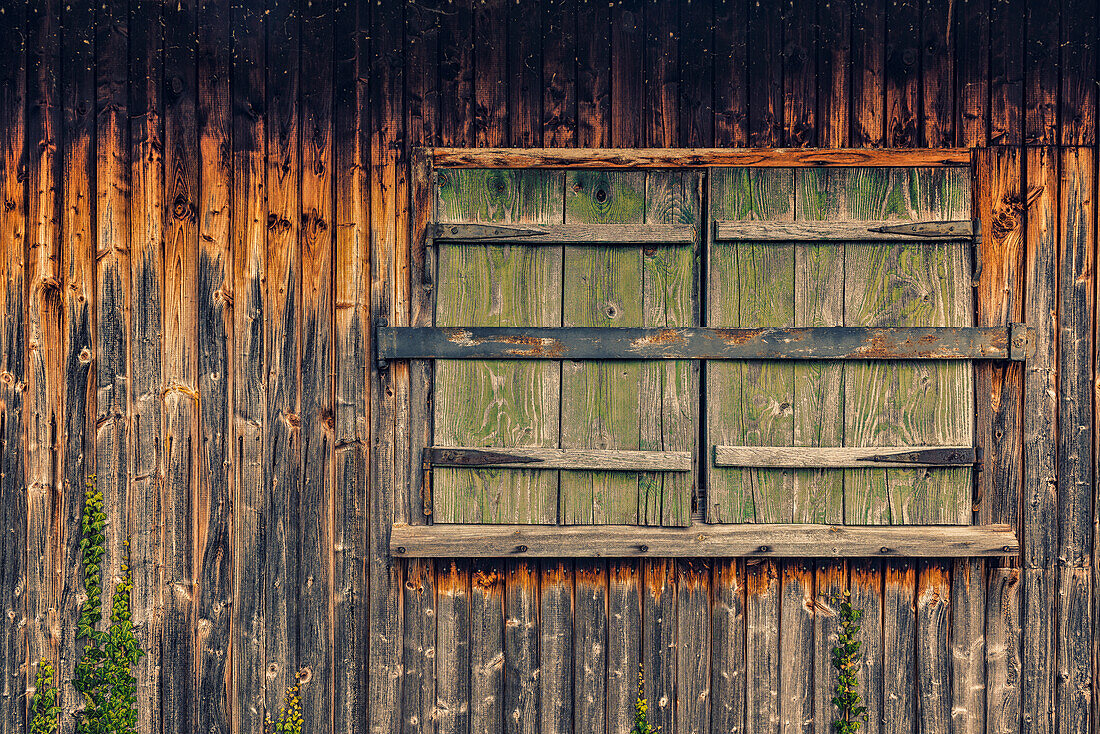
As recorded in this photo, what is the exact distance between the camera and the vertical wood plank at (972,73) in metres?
2.43

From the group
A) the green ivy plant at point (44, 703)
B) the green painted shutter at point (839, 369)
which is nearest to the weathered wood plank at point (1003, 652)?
the green painted shutter at point (839, 369)

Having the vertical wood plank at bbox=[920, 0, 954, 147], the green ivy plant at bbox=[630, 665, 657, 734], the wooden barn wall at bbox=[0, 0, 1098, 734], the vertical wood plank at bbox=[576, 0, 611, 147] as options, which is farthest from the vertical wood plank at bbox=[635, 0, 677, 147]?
the green ivy plant at bbox=[630, 665, 657, 734]

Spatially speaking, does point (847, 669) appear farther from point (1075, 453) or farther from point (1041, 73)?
point (1041, 73)

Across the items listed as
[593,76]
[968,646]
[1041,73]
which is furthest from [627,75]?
[968,646]

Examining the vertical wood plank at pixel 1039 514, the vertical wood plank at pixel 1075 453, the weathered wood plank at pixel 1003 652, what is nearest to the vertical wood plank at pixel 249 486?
the weathered wood plank at pixel 1003 652

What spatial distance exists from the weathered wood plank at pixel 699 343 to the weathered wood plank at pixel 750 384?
53 millimetres

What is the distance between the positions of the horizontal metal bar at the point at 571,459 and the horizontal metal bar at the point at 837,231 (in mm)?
816

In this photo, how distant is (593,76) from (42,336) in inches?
86.7

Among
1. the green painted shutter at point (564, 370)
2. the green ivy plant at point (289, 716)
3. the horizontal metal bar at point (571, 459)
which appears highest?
the green painted shutter at point (564, 370)

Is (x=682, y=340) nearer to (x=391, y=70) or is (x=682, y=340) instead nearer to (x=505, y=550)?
(x=505, y=550)

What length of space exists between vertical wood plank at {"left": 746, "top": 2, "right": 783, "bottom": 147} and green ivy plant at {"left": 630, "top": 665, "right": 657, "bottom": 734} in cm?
198

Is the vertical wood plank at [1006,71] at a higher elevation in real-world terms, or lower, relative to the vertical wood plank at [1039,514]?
higher

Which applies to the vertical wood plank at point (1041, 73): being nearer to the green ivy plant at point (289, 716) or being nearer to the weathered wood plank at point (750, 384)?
the weathered wood plank at point (750, 384)

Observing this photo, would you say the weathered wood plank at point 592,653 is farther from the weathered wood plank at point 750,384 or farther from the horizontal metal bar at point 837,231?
the horizontal metal bar at point 837,231
